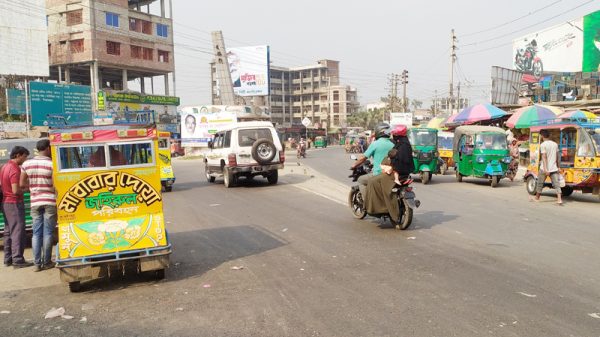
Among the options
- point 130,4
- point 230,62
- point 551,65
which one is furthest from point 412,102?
point 551,65

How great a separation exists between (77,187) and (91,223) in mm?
468

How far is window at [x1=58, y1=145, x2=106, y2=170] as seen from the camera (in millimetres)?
5609

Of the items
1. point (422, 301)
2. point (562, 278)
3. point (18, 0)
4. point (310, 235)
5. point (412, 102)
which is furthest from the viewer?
point (412, 102)

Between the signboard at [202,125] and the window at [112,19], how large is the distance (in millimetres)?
16644

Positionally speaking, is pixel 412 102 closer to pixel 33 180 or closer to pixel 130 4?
pixel 130 4

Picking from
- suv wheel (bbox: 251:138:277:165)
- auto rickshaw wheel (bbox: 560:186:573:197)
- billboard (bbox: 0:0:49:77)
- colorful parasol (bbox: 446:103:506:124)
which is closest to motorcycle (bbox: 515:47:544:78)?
colorful parasol (bbox: 446:103:506:124)

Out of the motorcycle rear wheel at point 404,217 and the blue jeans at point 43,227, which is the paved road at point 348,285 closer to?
the motorcycle rear wheel at point 404,217

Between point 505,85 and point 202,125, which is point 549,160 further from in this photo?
point 202,125

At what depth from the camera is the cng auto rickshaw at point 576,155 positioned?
40.3ft

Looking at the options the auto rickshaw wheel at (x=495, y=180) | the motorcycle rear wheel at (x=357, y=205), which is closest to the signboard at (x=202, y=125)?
the auto rickshaw wheel at (x=495, y=180)

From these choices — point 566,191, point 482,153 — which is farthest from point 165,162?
point 566,191

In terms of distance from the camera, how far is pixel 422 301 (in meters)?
4.84

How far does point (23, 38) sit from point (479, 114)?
3527 centimetres

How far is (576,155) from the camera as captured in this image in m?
12.6
